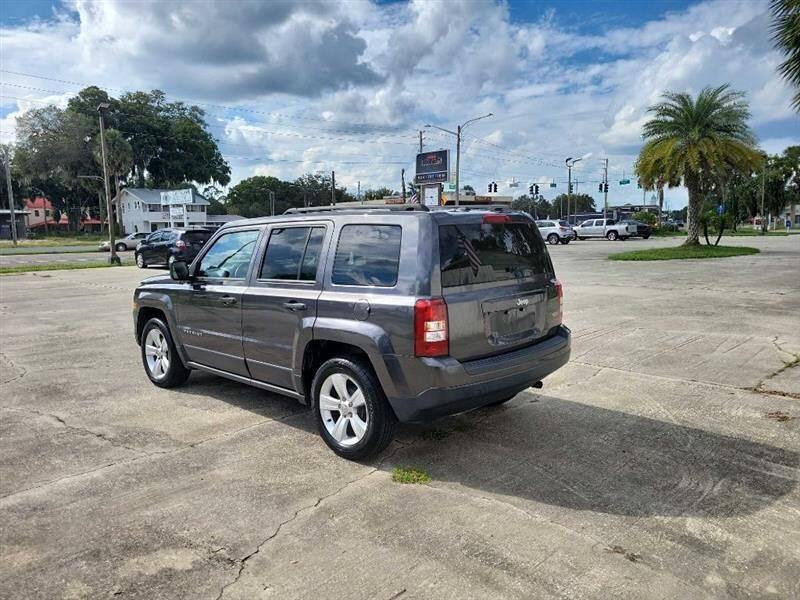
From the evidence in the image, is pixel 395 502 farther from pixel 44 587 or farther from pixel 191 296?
pixel 191 296

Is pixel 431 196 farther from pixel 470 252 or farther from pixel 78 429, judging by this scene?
pixel 470 252

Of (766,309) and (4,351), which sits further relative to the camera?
(766,309)

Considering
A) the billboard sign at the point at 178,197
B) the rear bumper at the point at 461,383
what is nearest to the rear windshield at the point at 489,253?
the rear bumper at the point at 461,383

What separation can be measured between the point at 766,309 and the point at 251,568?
10679 mm

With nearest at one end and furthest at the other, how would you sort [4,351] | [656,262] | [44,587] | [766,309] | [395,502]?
[44,587]
[395,502]
[4,351]
[766,309]
[656,262]

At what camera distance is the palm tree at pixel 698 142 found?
2456 centimetres

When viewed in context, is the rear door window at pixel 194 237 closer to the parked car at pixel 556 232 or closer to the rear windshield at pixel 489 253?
the rear windshield at pixel 489 253

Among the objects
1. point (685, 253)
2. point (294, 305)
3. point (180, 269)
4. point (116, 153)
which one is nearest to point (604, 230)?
point (685, 253)

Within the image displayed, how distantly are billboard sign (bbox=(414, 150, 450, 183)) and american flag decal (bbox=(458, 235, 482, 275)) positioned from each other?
1992 inches

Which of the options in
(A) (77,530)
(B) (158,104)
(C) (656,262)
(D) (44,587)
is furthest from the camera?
(B) (158,104)

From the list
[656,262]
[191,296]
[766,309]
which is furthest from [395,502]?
[656,262]

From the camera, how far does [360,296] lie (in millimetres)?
4191

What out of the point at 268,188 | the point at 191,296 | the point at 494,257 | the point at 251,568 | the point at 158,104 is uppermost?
the point at 158,104

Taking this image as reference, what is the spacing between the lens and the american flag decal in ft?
13.7
